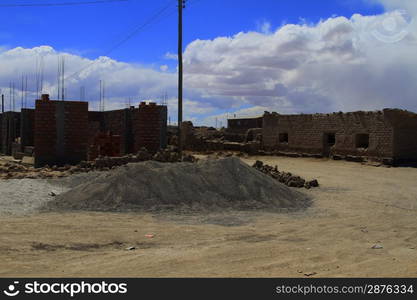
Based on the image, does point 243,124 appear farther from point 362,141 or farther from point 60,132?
point 60,132

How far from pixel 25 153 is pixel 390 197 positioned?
60.1 feet

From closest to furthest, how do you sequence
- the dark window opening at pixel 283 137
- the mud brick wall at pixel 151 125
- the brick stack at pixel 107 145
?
1. the brick stack at pixel 107 145
2. the mud brick wall at pixel 151 125
3. the dark window opening at pixel 283 137

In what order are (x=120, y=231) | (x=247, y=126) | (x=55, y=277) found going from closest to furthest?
(x=55, y=277), (x=120, y=231), (x=247, y=126)

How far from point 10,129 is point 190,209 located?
22552 mm

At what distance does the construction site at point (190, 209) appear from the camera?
5.86 metres

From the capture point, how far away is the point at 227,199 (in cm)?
1124

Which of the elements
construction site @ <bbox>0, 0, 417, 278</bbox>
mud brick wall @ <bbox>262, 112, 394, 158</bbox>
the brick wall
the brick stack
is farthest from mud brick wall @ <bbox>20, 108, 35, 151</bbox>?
mud brick wall @ <bbox>262, 112, 394, 158</bbox>

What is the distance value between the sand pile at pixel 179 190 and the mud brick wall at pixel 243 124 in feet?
89.6

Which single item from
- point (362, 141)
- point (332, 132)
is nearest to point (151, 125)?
point (332, 132)

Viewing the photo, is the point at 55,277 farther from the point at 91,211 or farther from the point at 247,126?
the point at 247,126

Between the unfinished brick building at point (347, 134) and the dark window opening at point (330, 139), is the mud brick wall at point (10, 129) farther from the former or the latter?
the dark window opening at point (330, 139)

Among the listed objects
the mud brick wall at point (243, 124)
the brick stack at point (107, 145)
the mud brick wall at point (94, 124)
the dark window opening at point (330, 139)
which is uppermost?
the mud brick wall at point (243, 124)

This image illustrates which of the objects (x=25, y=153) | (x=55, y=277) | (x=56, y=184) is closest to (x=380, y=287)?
(x=55, y=277)

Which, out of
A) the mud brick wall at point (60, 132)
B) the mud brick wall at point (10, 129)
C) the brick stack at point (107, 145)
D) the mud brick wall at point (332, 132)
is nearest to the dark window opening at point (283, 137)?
the mud brick wall at point (332, 132)
